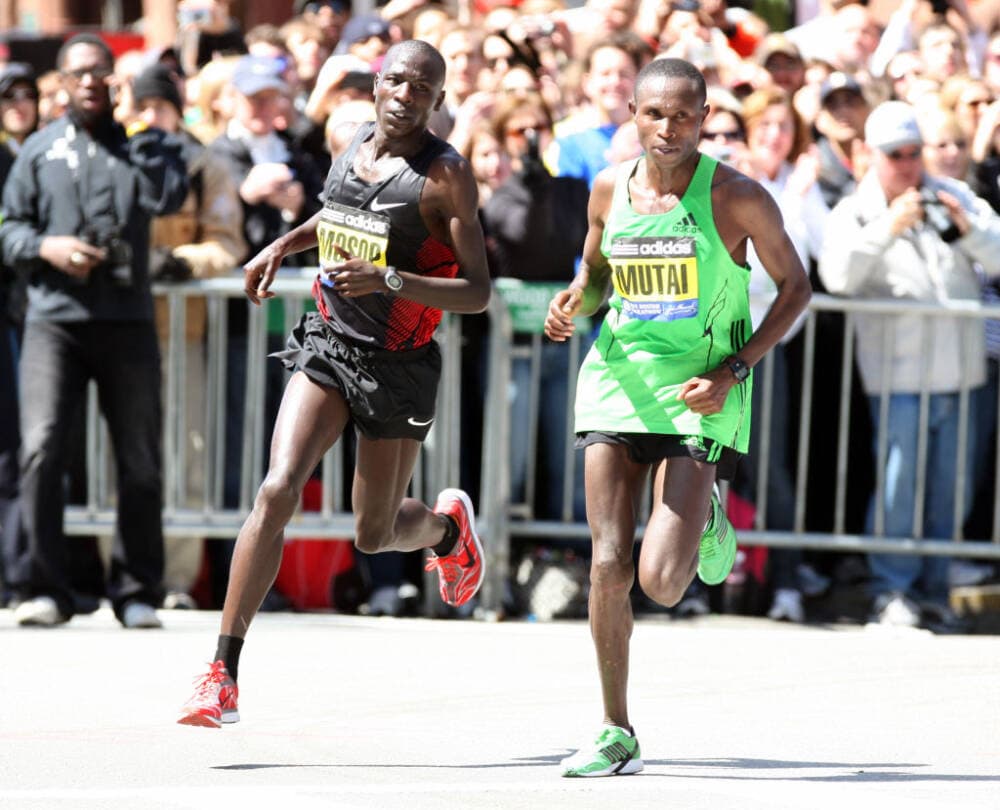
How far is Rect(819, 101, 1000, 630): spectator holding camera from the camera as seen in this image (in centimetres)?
1015

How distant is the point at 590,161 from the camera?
10.7 m

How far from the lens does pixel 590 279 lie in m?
6.73

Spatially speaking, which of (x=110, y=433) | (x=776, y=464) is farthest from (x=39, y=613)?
(x=776, y=464)

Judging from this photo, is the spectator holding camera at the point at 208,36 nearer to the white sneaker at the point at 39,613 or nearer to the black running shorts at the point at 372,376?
the white sneaker at the point at 39,613

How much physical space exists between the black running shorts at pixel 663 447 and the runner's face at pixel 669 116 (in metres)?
0.80

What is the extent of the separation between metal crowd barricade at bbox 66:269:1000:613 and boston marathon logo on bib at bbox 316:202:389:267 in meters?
3.15

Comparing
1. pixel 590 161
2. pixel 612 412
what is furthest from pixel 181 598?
pixel 612 412

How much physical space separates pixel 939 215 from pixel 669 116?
4142 millimetres

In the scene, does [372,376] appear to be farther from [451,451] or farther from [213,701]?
[451,451]

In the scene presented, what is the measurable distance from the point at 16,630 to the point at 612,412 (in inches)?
161

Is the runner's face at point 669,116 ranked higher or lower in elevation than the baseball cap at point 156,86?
lower

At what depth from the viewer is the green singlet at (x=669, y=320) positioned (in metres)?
6.45

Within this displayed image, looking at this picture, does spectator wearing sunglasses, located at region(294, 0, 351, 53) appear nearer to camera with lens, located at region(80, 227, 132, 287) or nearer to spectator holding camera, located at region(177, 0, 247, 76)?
spectator holding camera, located at region(177, 0, 247, 76)

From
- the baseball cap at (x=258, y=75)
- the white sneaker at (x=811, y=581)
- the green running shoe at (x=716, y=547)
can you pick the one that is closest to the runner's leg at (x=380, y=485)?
the green running shoe at (x=716, y=547)
